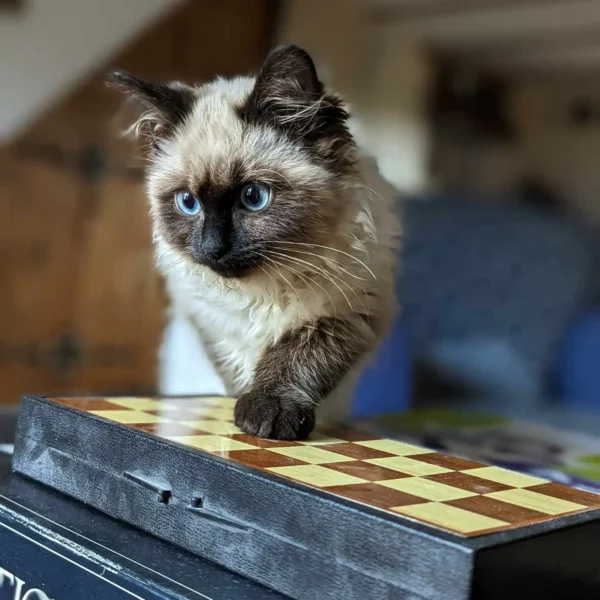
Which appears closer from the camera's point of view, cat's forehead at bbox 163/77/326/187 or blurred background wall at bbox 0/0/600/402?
cat's forehead at bbox 163/77/326/187

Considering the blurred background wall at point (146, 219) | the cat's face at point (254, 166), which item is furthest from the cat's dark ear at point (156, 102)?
the blurred background wall at point (146, 219)

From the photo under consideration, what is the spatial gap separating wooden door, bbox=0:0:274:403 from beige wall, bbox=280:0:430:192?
57 cm

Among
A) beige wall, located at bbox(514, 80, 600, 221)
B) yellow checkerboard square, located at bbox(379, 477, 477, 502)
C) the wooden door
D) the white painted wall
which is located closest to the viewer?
yellow checkerboard square, located at bbox(379, 477, 477, 502)

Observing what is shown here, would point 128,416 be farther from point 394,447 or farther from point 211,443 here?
point 394,447

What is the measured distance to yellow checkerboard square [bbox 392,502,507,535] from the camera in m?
0.57

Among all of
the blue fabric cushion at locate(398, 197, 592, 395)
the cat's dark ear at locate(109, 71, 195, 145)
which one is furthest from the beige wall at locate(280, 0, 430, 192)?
the cat's dark ear at locate(109, 71, 195, 145)

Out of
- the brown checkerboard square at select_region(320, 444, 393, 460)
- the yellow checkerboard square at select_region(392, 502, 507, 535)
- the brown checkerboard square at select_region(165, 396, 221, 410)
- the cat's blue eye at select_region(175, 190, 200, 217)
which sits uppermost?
the cat's blue eye at select_region(175, 190, 200, 217)

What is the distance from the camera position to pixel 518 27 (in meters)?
3.18

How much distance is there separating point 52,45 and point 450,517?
2.23m

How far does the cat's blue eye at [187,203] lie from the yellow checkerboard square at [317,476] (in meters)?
0.41

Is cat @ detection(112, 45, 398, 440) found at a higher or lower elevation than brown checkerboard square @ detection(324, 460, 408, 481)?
higher

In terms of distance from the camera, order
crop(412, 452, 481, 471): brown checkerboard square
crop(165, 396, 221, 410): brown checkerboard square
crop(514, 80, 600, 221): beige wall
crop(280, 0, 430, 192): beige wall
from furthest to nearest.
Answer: crop(514, 80, 600, 221): beige wall, crop(280, 0, 430, 192): beige wall, crop(165, 396, 221, 410): brown checkerboard square, crop(412, 452, 481, 471): brown checkerboard square

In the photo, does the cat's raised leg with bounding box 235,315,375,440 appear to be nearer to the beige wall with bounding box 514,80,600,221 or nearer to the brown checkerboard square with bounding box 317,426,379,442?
the brown checkerboard square with bounding box 317,426,379,442

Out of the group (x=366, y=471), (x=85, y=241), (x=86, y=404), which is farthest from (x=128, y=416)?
(x=85, y=241)
